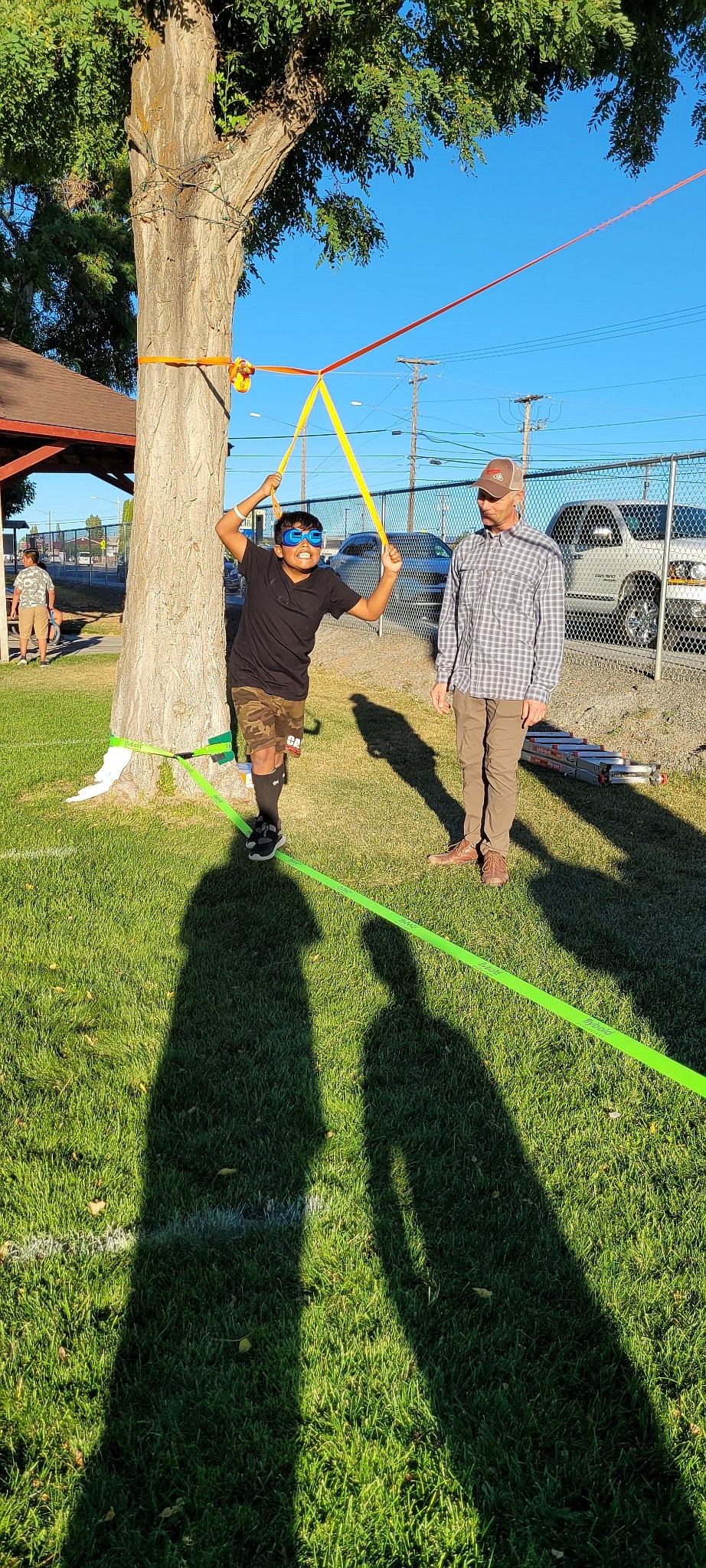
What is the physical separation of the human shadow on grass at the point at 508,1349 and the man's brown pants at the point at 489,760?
2355 mm

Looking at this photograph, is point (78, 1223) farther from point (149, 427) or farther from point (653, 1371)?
point (149, 427)

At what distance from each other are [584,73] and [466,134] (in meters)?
1.04

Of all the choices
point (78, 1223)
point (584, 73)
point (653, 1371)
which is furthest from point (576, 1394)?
point (584, 73)

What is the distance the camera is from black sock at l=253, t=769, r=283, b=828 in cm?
601

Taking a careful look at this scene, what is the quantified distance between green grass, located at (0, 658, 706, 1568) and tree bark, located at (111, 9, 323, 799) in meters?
2.08

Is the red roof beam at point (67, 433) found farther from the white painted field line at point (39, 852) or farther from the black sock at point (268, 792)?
the black sock at point (268, 792)

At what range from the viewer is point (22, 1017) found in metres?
3.79

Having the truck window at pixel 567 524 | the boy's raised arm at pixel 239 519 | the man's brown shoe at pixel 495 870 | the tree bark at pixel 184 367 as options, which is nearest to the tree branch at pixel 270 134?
the tree bark at pixel 184 367

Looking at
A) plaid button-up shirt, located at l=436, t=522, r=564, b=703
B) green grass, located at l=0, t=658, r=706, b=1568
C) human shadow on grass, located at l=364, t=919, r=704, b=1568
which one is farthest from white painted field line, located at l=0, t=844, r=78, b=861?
human shadow on grass, located at l=364, t=919, r=704, b=1568

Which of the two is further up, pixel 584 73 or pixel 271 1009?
pixel 584 73

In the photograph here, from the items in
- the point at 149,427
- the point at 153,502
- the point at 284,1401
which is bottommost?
the point at 284,1401

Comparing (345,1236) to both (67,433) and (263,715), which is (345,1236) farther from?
(67,433)

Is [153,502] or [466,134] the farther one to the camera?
[466,134]

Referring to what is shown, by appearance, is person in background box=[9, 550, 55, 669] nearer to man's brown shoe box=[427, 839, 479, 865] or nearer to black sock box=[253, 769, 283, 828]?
black sock box=[253, 769, 283, 828]
